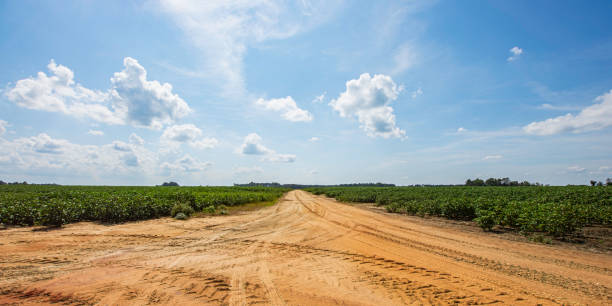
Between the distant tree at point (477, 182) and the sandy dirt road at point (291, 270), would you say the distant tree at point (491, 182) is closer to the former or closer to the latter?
the distant tree at point (477, 182)

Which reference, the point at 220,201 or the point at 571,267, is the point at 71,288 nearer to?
the point at 571,267

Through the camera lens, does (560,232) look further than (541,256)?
Yes

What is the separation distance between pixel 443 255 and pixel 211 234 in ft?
28.8

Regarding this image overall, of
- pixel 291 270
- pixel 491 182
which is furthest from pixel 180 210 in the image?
pixel 491 182

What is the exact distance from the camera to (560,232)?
10.0 metres

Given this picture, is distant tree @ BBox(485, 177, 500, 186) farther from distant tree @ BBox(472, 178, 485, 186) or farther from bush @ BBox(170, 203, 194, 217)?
bush @ BBox(170, 203, 194, 217)

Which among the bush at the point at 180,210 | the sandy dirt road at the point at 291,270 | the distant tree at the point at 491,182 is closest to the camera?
the sandy dirt road at the point at 291,270

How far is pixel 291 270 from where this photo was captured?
5.96 meters

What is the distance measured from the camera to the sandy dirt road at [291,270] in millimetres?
4520

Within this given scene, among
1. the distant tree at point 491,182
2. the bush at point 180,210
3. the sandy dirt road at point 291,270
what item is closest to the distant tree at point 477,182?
the distant tree at point 491,182

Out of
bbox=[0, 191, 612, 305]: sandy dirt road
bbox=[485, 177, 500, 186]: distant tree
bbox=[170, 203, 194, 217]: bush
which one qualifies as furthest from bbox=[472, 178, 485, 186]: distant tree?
bbox=[170, 203, 194, 217]: bush

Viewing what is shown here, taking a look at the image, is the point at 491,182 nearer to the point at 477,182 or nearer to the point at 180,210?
the point at 477,182

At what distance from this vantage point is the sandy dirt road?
452 centimetres

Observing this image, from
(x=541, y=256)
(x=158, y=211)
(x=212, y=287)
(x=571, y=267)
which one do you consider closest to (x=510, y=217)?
(x=541, y=256)
